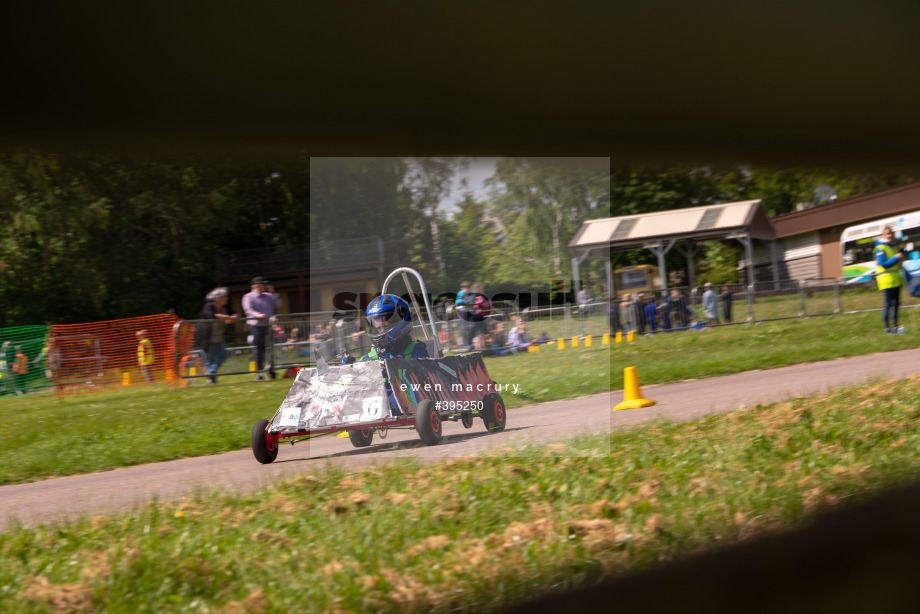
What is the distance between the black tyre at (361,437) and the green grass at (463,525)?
1522mm

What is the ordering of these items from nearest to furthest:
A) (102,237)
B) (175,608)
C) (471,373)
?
(102,237) → (175,608) → (471,373)

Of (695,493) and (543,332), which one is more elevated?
(543,332)

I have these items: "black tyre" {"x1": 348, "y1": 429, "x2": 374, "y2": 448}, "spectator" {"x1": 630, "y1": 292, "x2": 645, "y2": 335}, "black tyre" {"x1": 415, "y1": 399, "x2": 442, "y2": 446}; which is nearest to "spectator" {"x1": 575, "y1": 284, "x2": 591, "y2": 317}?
"black tyre" {"x1": 415, "y1": 399, "x2": 442, "y2": 446}

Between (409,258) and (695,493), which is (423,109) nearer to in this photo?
(409,258)

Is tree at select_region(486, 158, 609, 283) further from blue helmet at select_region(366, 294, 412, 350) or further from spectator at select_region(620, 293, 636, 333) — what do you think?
spectator at select_region(620, 293, 636, 333)

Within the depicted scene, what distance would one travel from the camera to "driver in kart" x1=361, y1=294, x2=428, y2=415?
17.7 ft

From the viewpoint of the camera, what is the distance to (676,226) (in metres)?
4.37

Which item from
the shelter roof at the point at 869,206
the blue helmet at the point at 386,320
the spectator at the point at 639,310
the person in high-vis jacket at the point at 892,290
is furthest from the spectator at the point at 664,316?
the shelter roof at the point at 869,206

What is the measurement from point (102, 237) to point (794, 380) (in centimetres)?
818

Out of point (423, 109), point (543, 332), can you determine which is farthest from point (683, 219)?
Result: point (423, 109)

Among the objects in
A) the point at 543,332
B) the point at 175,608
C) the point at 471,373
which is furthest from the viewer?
the point at 471,373

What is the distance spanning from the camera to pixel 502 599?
118 centimetres

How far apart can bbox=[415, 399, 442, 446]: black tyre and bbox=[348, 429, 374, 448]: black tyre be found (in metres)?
0.72

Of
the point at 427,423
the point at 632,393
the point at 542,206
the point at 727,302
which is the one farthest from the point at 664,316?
the point at 542,206
